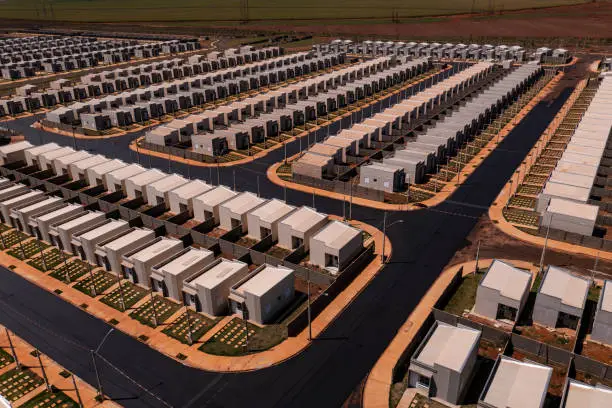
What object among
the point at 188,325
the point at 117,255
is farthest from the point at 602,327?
the point at 117,255

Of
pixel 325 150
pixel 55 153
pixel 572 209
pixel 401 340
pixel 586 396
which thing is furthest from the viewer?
pixel 325 150

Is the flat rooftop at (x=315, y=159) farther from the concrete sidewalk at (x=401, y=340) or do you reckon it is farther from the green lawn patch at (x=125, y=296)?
the green lawn patch at (x=125, y=296)

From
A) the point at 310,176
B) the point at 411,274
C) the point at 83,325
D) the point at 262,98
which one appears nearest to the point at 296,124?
the point at 262,98

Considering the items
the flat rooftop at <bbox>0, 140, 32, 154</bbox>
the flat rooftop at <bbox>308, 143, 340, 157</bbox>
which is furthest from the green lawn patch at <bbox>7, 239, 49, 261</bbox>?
the flat rooftop at <bbox>308, 143, 340, 157</bbox>

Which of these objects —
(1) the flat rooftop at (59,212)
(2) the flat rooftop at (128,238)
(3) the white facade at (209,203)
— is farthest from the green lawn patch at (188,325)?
(1) the flat rooftop at (59,212)

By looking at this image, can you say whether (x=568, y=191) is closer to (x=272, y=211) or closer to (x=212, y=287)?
(x=272, y=211)

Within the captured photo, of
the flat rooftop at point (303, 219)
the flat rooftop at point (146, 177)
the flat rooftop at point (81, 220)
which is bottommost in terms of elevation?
the flat rooftop at point (303, 219)
